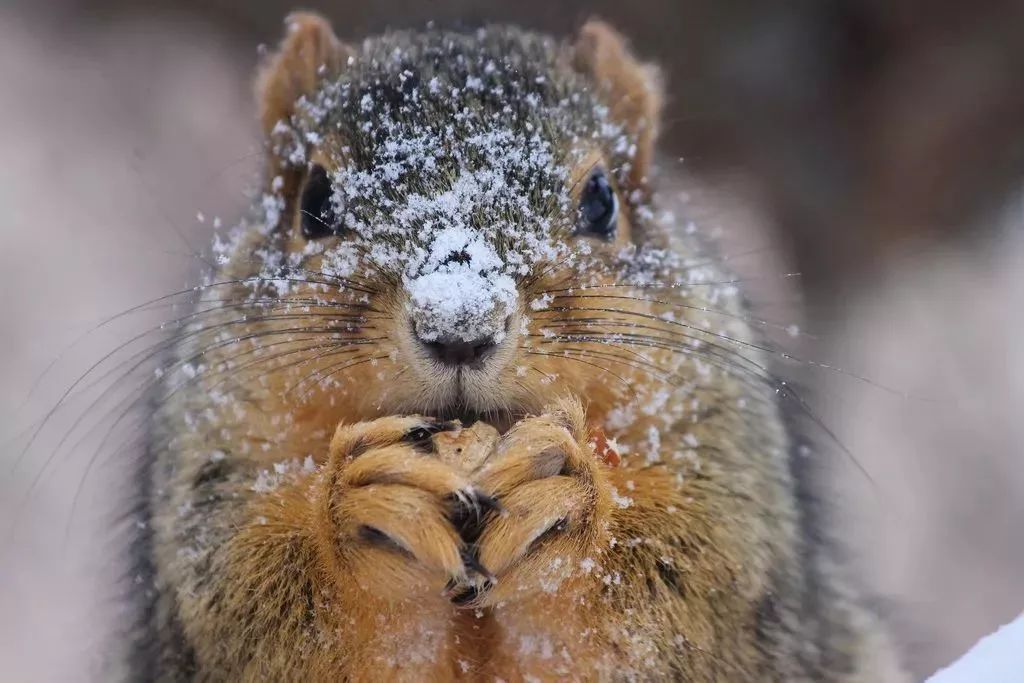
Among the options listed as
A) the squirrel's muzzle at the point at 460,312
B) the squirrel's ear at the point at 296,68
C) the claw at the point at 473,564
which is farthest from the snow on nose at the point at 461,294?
the squirrel's ear at the point at 296,68

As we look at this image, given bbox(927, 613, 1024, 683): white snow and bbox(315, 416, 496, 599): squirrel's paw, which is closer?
bbox(927, 613, 1024, 683): white snow

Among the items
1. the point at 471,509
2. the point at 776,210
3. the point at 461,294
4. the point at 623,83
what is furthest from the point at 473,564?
the point at 776,210

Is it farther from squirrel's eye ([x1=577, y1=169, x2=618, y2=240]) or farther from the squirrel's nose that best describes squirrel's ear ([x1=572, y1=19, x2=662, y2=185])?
the squirrel's nose

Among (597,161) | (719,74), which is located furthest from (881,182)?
(597,161)

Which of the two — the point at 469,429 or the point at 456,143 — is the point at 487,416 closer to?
the point at 469,429

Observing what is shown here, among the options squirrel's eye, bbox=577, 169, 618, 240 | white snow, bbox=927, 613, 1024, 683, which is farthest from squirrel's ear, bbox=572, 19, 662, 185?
white snow, bbox=927, 613, 1024, 683

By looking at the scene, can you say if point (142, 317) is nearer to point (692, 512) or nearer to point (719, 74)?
point (719, 74)
